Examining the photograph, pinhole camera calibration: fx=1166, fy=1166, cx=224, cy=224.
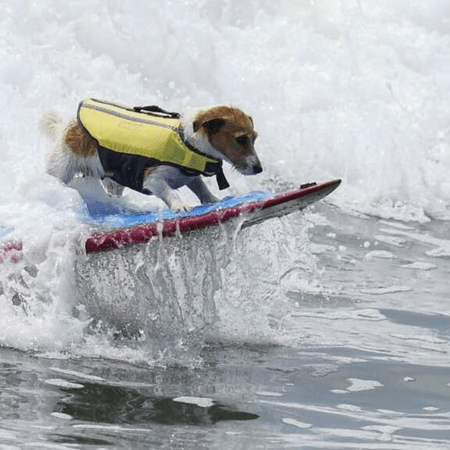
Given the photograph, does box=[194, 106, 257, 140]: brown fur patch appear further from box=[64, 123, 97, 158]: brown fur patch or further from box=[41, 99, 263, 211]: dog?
box=[64, 123, 97, 158]: brown fur patch

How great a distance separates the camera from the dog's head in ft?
19.4

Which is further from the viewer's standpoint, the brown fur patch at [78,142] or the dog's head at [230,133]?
the brown fur patch at [78,142]

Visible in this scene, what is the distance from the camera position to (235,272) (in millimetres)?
6090

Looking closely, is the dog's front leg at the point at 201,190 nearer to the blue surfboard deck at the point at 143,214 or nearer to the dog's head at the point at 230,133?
the blue surfboard deck at the point at 143,214

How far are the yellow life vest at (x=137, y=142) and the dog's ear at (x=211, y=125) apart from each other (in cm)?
13

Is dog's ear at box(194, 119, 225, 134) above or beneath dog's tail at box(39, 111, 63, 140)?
beneath

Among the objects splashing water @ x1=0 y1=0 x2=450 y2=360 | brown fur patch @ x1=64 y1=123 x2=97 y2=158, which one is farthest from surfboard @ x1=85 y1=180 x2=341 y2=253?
splashing water @ x1=0 y1=0 x2=450 y2=360

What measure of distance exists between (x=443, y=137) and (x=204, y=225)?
7.15 m

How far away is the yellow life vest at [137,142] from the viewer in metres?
6.02

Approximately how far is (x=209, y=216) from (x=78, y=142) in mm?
1143

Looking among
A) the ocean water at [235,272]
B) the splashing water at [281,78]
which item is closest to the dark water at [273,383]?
the ocean water at [235,272]

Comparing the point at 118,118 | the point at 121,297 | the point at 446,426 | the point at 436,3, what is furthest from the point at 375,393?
the point at 436,3

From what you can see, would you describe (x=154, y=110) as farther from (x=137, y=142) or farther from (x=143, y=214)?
(x=143, y=214)

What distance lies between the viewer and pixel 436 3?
13.9 m
